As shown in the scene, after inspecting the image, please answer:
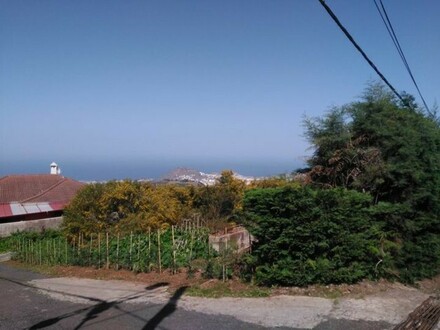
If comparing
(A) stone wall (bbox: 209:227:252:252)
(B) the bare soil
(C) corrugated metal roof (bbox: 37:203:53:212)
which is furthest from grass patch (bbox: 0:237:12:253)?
(A) stone wall (bbox: 209:227:252:252)

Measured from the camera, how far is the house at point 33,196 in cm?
3055

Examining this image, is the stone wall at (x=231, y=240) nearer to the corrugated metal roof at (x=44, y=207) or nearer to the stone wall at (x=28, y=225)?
the stone wall at (x=28, y=225)

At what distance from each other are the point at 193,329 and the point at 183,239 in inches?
294

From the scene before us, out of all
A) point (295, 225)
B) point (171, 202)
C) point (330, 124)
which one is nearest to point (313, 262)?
point (295, 225)

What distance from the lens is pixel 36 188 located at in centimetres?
3641

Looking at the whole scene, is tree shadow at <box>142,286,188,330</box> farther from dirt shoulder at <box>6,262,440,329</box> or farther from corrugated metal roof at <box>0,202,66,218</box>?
corrugated metal roof at <box>0,202,66,218</box>

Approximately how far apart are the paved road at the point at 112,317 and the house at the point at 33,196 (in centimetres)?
1970

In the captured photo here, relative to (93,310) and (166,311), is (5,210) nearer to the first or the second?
(93,310)

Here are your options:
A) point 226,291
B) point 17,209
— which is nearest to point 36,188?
point 17,209

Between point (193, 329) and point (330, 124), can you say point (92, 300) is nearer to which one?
point (193, 329)

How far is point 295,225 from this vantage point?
9305 millimetres

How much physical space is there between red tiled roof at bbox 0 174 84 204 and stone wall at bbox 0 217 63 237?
8.37 feet

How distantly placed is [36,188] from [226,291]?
30969 millimetres

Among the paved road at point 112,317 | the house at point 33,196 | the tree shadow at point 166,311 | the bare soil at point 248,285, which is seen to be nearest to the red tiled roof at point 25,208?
the house at point 33,196
